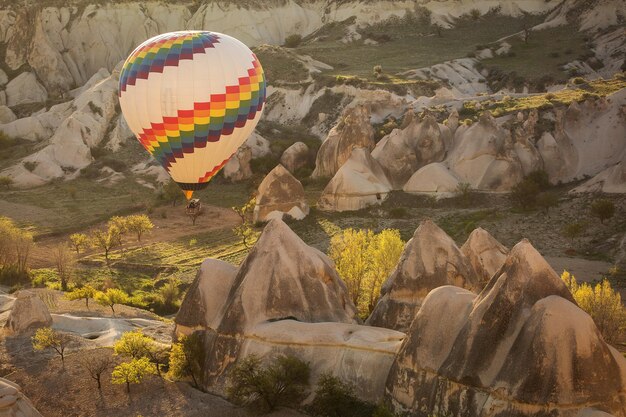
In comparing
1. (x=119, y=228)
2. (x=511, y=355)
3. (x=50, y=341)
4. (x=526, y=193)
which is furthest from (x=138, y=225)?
(x=511, y=355)

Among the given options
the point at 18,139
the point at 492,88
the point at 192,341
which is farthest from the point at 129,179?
the point at 192,341

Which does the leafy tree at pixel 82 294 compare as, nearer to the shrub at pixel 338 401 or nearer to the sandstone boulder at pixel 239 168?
the shrub at pixel 338 401

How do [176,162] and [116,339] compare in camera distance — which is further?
[176,162]

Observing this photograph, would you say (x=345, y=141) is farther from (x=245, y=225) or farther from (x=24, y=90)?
(x=24, y=90)

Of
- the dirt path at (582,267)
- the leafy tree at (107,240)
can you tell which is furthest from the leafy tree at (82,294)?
the dirt path at (582,267)

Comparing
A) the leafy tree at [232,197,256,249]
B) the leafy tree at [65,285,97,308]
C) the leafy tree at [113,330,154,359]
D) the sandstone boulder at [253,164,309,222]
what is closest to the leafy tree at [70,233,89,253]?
the leafy tree at [232,197,256,249]

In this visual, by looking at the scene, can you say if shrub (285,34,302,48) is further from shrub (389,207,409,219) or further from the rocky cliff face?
the rocky cliff face

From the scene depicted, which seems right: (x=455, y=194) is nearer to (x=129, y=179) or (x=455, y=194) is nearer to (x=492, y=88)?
(x=129, y=179)
